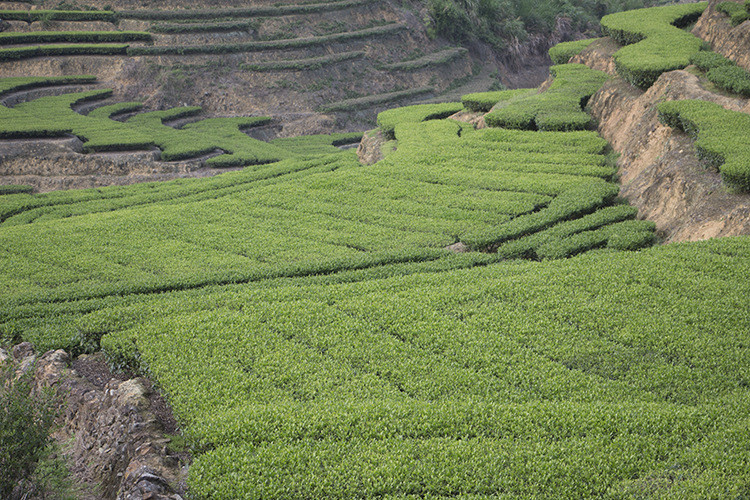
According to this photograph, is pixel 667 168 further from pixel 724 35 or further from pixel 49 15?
pixel 49 15

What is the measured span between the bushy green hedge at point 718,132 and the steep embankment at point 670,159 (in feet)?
1.03

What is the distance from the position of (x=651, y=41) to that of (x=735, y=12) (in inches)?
117

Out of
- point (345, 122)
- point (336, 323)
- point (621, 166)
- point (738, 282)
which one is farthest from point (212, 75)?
point (738, 282)

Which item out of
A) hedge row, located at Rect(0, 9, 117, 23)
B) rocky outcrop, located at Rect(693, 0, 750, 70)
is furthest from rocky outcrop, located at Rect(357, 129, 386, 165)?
hedge row, located at Rect(0, 9, 117, 23)

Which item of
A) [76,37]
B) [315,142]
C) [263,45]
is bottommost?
[315,142]

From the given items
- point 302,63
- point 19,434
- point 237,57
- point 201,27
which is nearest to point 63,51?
point 201,27

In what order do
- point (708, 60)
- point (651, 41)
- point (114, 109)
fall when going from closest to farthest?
point (708, 60) → point (651, 41) → point (114, 109)

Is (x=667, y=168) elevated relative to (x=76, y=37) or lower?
lower

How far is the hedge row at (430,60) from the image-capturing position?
45.0 metres

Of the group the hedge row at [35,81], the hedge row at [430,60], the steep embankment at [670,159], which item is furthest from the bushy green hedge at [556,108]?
the hedge row at [35,81]

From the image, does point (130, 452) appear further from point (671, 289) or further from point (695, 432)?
point (671, 289)

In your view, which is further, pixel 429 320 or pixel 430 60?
pixel 430 60

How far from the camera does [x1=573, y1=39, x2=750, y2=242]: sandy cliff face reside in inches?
460

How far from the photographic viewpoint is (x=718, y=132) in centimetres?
1334
